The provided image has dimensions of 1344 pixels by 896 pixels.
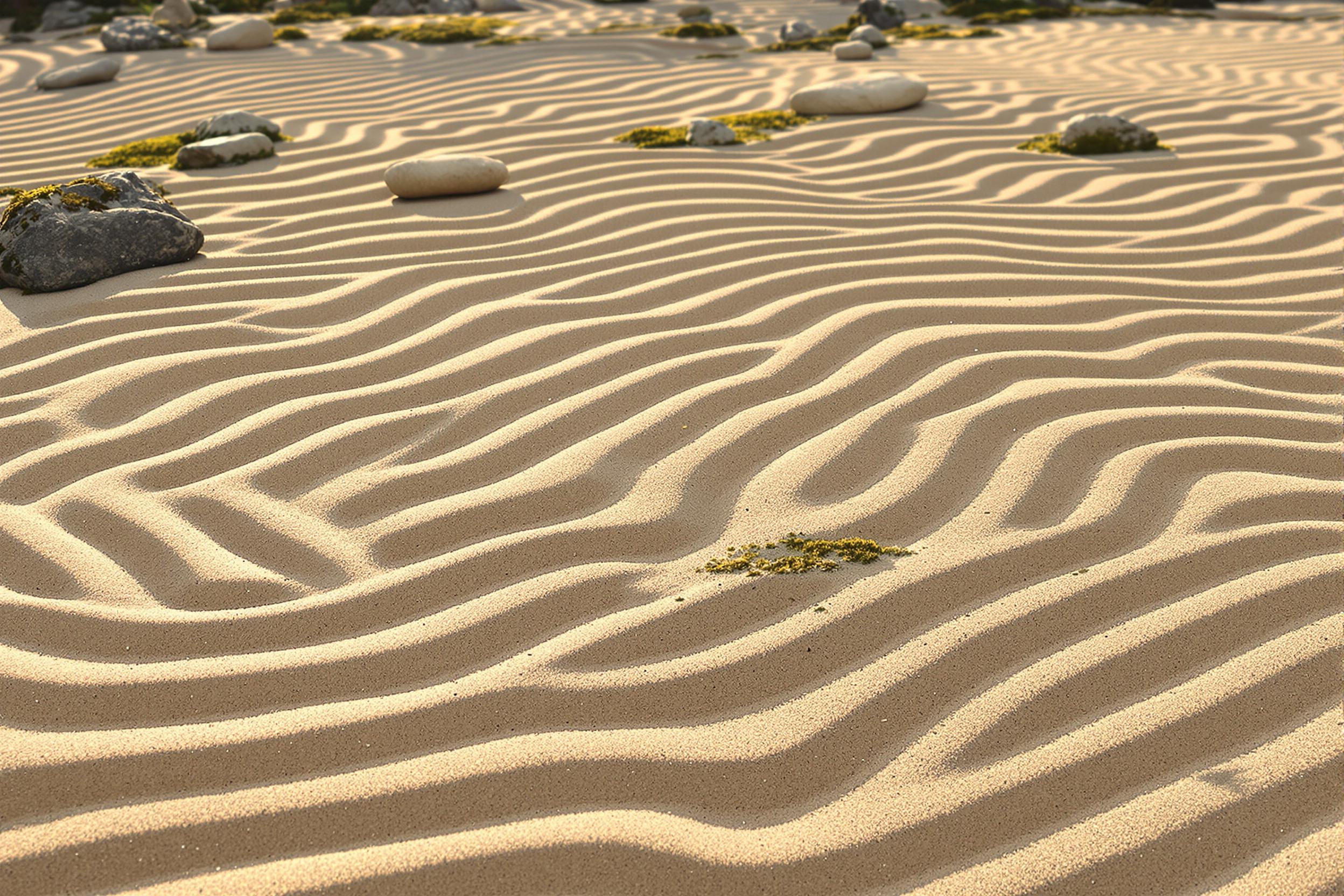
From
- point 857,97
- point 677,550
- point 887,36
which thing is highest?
point 887,36

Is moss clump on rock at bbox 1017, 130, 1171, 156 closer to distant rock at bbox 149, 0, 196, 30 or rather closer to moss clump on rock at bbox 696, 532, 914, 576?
moss clump on rock at bbox 696, 532, 914, 576

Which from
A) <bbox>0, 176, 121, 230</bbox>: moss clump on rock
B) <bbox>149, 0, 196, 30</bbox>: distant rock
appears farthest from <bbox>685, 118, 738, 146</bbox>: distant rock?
<bbox>149, 0, 196, 30</bbox>: distant rock

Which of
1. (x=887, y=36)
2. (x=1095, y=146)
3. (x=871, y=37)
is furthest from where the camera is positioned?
(x=887, y=36)

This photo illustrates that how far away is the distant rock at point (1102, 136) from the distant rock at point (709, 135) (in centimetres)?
170

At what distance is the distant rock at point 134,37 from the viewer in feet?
30.3

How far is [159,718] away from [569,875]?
80 centimetres

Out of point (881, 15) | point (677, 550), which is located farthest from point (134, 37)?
point (677, 550)

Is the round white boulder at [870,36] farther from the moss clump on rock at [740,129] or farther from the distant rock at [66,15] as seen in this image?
the distant rock at [66,15]

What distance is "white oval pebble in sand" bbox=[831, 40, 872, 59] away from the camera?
8.86 metres

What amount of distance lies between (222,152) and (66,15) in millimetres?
8229

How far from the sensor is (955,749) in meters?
1.79

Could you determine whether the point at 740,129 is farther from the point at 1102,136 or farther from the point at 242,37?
the point at 242,37

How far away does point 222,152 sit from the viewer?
529 centimetres

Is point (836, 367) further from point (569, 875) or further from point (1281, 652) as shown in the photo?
point (569, 875)
